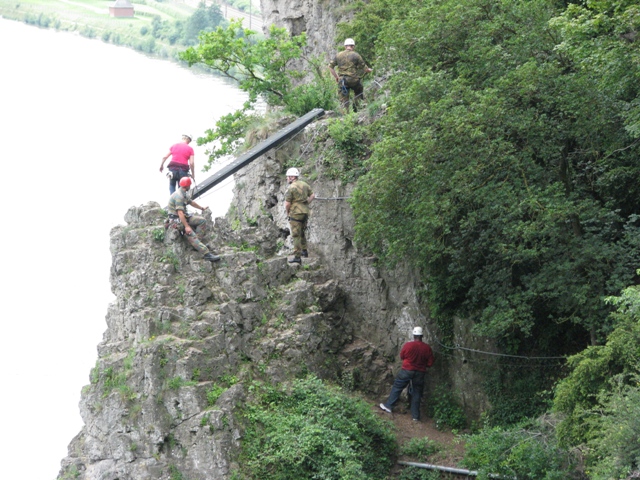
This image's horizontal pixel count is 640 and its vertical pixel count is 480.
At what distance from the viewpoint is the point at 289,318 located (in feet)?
67.1

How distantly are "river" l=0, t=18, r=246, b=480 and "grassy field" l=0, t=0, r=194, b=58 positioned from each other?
99cm

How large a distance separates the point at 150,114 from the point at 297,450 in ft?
175

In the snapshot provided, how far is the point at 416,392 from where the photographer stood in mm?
20562

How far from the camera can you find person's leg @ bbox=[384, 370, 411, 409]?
20.5m

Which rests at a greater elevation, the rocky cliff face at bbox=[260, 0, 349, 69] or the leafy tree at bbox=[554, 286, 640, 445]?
the rocky cliff face at bbox=[260, 0, 349, 69]

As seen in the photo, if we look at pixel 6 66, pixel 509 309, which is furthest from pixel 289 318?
pixel 6 66

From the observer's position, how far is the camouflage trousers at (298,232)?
2105cm

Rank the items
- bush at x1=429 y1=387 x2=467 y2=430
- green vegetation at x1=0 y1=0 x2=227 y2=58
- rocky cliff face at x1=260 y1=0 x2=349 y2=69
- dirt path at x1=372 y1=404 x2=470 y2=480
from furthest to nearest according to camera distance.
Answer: green vegetation at x1=0 y1=0 x2=227 y2=58, rocky cliff face at x1=260 y1=0 x2=349 y2=69, bush at x1=429 y1=387 x2=467 y2=430, dirt path at x1=372 y1=404 x2=470 y2=480

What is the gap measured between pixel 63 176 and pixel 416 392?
50921 millimetres

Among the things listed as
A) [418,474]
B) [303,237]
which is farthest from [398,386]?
[303,237]

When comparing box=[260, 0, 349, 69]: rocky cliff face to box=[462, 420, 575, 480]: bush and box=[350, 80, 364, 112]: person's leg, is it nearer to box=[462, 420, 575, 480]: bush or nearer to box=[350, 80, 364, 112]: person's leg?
box=[350, 80, 364, 112]: person's leg

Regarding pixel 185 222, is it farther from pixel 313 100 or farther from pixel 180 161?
pixel 313 100

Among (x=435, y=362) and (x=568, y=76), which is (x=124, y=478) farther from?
(x=568, y=76)

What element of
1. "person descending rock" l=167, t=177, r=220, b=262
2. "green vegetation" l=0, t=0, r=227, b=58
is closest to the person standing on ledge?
"person descending rock" l=167, t=177, r=220, b=262
